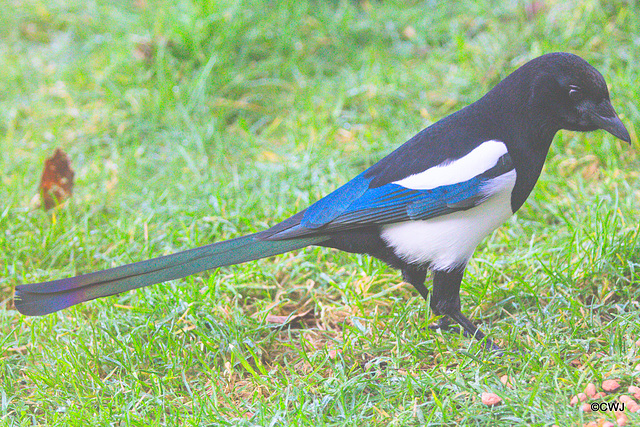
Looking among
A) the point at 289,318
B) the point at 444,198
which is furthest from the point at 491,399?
the point at 289,318

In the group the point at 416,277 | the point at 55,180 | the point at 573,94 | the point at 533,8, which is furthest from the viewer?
the point at 533,8

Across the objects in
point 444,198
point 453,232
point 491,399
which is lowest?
point 491,399

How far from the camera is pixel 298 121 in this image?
3908 millimetres

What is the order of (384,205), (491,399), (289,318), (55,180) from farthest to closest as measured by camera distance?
(55,180)
(289,318)
(384,205)
(491,399)

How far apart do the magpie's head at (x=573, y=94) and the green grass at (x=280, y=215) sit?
54cm

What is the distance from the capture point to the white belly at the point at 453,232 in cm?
220

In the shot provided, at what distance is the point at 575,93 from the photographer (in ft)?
7.08

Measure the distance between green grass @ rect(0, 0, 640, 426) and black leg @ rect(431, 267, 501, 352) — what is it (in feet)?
0.18

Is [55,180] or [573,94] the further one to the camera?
[55,180]

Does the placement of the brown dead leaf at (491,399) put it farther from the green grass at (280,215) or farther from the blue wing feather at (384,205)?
the blue wing feather at (384,205)

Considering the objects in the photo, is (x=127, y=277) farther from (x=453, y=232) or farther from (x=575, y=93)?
(x=575, y=93)

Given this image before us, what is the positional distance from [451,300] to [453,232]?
273 millimetres

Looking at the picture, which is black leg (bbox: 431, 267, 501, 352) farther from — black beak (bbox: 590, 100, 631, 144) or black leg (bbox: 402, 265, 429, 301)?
black beak (bbox: 590, 100, 631, 144)

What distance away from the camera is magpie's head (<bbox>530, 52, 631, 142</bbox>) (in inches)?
84.2
